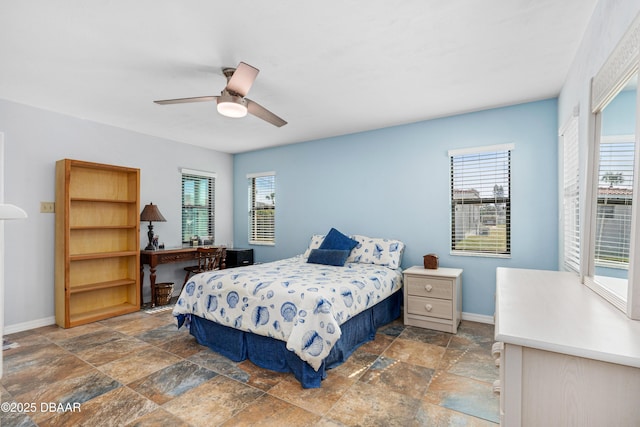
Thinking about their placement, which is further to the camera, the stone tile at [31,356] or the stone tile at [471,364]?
the stone tile at [31,356]

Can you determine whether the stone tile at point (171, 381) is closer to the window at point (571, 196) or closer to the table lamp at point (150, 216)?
the table lamp at point (150, 216)

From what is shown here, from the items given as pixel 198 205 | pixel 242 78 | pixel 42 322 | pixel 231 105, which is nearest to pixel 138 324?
pixel 42 322

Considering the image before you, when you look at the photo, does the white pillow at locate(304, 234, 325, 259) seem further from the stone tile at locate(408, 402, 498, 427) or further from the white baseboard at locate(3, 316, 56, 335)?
the white baseboard at locate(3, 316, 56, 335)

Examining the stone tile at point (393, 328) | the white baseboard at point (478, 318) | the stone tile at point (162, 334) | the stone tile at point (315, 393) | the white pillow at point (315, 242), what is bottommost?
the stone tile at point (162, 334)

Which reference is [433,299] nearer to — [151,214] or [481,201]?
[481,201]

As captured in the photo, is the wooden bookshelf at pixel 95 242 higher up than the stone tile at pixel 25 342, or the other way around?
the wooden bookshelf at pixel 95 242

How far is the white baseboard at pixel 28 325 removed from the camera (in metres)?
3.65

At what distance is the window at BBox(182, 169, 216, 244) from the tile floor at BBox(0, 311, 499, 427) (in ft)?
7.90

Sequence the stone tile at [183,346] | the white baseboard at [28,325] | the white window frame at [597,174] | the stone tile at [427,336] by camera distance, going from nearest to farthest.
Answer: the white window frame at [597,174] < the stone tile at [183,346] < the stone tile at [427,336] < the white baseboard at [28,325]

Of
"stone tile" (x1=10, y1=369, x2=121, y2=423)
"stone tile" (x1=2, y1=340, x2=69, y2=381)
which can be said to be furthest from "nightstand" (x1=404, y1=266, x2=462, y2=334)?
"stone tile" (x1=2, y1=340, x2=69, y2=381)

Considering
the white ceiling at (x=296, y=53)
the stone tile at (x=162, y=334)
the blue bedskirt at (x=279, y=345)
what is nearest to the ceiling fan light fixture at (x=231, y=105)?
the white ceiling at (x=296, y=53)

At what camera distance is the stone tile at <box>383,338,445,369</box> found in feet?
9.57

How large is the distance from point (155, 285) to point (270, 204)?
7.37ft

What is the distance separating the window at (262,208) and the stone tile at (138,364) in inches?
117
